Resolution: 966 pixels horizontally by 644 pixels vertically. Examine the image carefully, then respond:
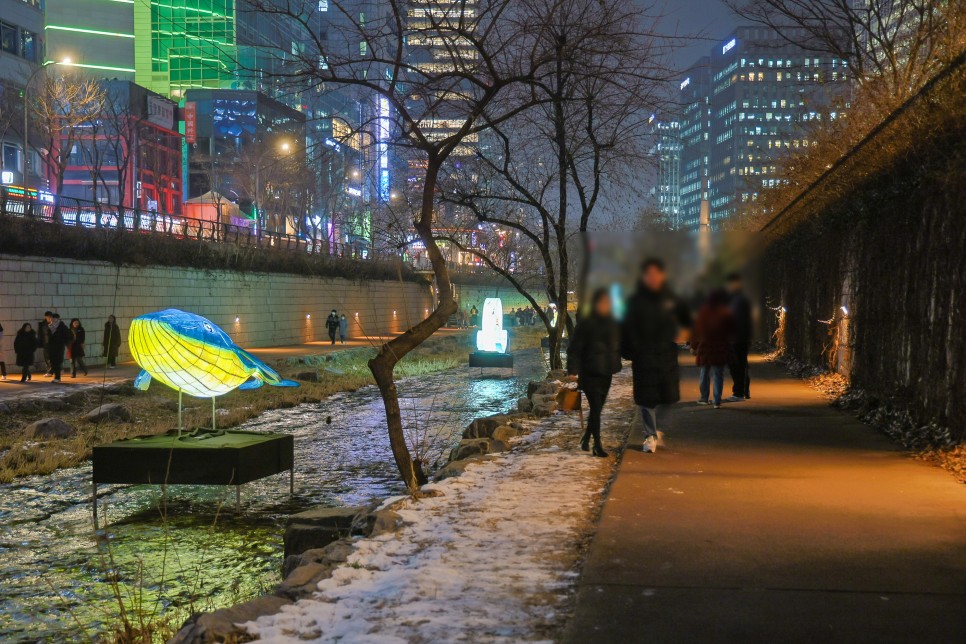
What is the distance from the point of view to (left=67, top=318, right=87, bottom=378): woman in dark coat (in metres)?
28.4

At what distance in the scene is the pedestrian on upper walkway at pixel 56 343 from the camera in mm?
26969

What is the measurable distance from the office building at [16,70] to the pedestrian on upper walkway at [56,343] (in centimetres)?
3494

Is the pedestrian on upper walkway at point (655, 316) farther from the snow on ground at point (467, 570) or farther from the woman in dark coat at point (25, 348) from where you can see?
the woman in dark coat at point (25, 348)

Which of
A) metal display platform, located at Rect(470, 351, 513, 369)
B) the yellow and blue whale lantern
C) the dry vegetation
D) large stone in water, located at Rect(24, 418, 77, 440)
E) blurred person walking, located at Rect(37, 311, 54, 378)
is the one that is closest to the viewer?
the yellow and blue whale lantern

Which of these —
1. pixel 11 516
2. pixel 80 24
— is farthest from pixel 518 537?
pixel 80 24

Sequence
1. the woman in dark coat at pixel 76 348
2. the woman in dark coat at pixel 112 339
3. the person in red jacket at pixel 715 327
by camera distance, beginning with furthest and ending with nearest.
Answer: the woman in dark coat at pixel 112 339 < the woman in dark coat at pixel 76 348 < the person in red jacket at pixel 715 327

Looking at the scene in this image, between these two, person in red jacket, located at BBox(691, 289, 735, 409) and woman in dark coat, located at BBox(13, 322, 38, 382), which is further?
woman in dark coat, located at BBox(13, 322, 38, 382)

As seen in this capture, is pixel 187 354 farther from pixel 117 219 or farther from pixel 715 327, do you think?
pixel 117 219

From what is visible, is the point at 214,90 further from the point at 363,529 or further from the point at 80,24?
the point at 363,529

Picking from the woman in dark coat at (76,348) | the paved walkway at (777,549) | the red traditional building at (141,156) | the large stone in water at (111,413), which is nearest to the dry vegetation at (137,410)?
the large stone in water at (111,413)

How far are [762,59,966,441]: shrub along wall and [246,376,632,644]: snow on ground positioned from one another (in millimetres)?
2700

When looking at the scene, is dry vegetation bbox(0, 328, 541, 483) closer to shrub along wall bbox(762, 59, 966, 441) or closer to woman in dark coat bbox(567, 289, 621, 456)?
woman in dark coat bbox(567, 289, 621, 456)

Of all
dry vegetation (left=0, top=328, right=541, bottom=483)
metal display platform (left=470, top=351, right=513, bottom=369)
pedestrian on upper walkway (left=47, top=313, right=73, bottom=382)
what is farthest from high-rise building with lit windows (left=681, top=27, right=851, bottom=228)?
metal display platform (left=470, top=351, right=513, bottom=369)

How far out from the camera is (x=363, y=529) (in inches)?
333
